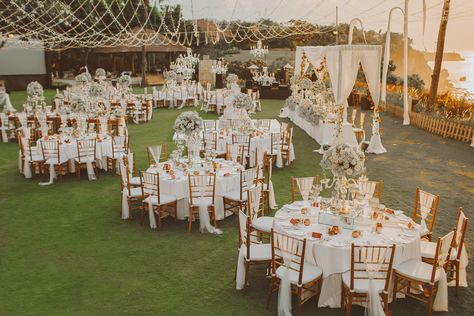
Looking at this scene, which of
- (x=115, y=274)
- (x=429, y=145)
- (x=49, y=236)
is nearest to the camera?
(x=115, y=274)

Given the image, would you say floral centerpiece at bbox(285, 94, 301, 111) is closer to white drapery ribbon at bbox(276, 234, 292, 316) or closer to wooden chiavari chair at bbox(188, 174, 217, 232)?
wooden chiavari chair at bbox(188, 174, 217, 232)

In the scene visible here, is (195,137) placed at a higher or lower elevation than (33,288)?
higher

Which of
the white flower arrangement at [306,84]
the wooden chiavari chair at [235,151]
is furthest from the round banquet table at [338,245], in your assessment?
the white flower arrangement at [306,84]

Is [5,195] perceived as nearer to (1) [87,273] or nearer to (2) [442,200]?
(1) [87,273]

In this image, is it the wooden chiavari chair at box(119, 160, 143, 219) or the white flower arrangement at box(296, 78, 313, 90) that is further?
the white flower arrangement at box(296, 78, 313, 90)

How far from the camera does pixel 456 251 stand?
18.8ft

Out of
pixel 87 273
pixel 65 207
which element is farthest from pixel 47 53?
pixel 87 273

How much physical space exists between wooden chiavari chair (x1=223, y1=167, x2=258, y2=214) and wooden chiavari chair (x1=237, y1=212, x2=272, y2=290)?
1.87 meters

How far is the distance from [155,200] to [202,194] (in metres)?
0.81

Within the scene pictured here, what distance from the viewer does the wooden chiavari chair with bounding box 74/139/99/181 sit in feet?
33.9

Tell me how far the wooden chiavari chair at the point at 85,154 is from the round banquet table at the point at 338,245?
6172 mm

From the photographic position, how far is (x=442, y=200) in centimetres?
899

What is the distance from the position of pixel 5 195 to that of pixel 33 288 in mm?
4388

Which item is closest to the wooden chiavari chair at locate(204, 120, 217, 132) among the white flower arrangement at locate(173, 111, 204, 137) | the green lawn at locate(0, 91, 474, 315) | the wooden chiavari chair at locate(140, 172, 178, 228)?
the green lawn at locate(0, 91, 474, 315)
